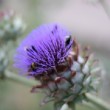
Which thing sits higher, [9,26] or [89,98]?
[9,26]

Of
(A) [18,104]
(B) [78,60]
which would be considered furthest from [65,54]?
(A) [18,104]

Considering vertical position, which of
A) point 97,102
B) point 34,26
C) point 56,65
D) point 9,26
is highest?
point 34,26

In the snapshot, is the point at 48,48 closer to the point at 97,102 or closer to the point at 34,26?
the point at 97,102

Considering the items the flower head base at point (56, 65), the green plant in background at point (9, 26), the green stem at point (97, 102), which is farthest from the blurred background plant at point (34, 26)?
the flower head base at point (56, 65)

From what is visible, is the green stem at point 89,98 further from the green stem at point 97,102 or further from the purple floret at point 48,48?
the purple floret at point 48,48

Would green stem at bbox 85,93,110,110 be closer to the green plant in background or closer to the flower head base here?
the flower head base

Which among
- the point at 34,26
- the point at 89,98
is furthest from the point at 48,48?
the point at 34,26

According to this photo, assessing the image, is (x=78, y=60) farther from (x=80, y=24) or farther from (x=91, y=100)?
(x=80, y=24)
